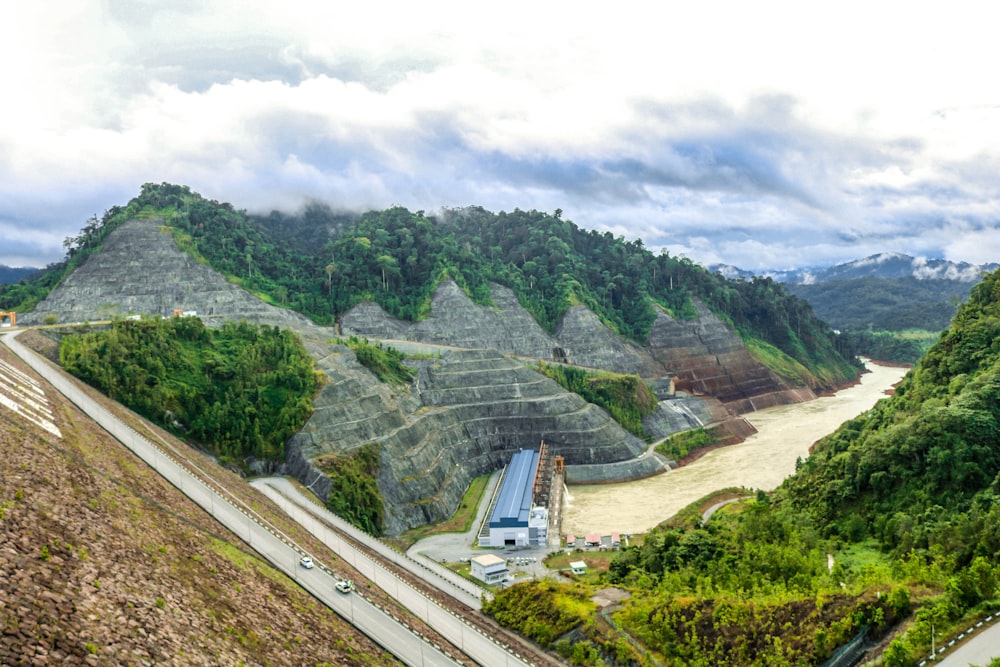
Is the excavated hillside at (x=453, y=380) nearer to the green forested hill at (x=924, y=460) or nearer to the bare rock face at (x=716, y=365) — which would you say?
the bare rock face at (x=716, y=365)

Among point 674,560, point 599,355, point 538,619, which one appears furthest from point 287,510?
point 599,355

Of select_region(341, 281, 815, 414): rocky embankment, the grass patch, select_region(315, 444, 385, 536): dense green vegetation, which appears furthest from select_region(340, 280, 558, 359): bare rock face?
select_region(315, 444, 385, 536): dense green vegetation

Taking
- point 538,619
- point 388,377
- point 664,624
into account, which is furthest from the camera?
point 388,377

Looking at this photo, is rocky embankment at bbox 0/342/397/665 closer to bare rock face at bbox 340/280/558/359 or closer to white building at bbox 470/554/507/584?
white building at bbox 470/554/507/584

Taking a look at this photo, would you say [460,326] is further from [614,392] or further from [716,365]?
[716,365]

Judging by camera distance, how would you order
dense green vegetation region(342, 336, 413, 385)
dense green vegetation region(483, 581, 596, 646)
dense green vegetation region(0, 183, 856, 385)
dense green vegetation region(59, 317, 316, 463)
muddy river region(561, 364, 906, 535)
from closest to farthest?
dense green vegetation region(483, 581, 596, 646) → dense green vegetation region(59, 317, 316, 463) → muddy river region(561, 364, 906, 535) → dense green vegetation region(342, 336, 413, 385) → dense green vegetation region(0, 183, 856, 385)

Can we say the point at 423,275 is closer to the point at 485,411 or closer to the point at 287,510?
the point at 485,411
